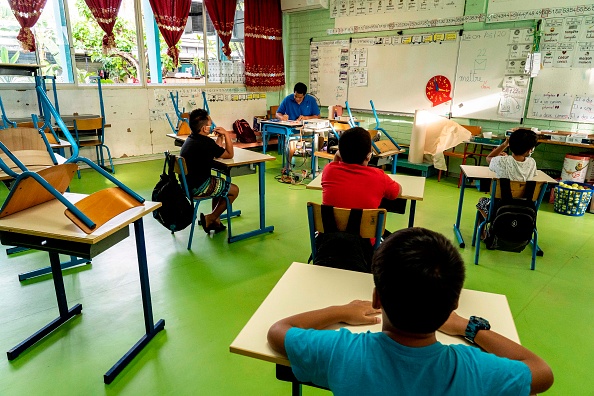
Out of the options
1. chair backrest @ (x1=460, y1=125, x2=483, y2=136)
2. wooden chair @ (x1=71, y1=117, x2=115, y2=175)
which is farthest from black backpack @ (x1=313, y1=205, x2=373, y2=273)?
wooden chair @ (x1=71, y1=117, x2=115, y2=175)

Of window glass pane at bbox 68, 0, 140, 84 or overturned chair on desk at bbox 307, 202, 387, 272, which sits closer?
overturned chair on desk at bbox 307, 202, 387, 272

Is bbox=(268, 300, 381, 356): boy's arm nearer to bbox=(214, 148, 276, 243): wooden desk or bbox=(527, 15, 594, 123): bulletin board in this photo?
bbox=(214, 148, 276, 243): wooden desk

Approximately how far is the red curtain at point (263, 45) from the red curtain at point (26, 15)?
3.24 meters

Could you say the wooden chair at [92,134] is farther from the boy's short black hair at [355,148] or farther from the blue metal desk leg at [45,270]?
the boy's short black hair at [355,148]

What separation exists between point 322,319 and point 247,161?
2.38 meters

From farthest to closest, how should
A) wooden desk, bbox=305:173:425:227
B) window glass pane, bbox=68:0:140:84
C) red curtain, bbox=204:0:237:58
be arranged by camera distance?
red curtain, bbox=204:0:237:58
window glass pane, bbox=68:0:140:84
wooden desk, bbox=305:173:425:227

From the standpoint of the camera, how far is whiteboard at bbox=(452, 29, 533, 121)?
502 cm

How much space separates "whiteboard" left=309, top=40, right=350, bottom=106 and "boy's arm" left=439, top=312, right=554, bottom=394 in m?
6.34

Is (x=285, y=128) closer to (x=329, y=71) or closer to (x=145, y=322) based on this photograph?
(x=329, y=71)

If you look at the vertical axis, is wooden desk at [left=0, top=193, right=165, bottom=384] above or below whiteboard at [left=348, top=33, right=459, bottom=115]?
below

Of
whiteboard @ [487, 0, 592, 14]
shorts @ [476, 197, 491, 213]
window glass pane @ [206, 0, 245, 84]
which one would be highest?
whiteboard @ [487, 0, 592, 14]

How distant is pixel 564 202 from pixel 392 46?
11.2ft

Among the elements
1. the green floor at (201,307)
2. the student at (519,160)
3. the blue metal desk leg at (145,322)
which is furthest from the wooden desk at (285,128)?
the blue metal desk leg at (145,322)

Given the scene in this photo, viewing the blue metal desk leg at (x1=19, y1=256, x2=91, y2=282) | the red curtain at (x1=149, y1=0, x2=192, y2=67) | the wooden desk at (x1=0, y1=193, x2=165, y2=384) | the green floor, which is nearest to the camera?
the wooden desk at (x1=0, y1=193, x2=165, y2=384)
